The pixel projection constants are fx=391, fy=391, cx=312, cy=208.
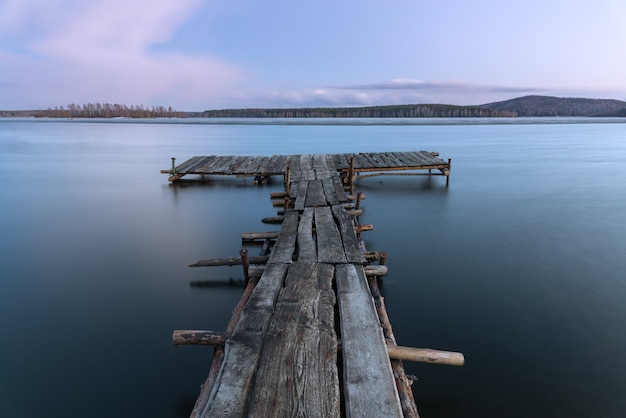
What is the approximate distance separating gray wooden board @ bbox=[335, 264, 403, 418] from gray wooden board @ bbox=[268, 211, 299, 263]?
61.4 inches

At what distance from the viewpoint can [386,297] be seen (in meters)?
7.45

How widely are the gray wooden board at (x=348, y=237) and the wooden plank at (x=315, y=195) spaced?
72 centimetres

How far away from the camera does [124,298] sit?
24.7 ft

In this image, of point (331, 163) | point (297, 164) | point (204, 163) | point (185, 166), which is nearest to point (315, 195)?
point (297, 164)

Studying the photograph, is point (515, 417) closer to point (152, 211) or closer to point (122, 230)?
point (122, 230)

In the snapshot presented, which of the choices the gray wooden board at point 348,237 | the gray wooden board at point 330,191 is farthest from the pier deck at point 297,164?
the gray wooden board at point 348,237

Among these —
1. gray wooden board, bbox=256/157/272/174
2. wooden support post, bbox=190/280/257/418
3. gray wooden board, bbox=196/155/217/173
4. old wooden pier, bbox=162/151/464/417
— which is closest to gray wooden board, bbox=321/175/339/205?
old wooden pier, bbox=162/151/464/417

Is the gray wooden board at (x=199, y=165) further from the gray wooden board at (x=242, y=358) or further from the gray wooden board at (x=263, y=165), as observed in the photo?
the gray wooden board at (x=242, y=358)

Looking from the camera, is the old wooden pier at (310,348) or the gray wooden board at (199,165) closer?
the old wooden pier at (310,348)

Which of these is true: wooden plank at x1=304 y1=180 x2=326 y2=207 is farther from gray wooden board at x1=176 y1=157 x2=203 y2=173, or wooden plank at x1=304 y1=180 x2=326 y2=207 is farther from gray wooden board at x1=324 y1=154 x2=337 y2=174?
gray wooden board at x1=176 y1=157 x2=203 y2=173

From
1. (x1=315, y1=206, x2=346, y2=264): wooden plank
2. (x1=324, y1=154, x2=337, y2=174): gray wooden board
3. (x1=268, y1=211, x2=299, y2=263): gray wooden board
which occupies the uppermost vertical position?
(x1=324, y1=154, x2=337, y2=174): gray wooden board

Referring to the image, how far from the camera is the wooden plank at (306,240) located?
259 inches

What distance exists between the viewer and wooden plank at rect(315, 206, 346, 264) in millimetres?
6434

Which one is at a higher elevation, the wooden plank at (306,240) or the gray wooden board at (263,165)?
the gray wooden board at (263,165)
